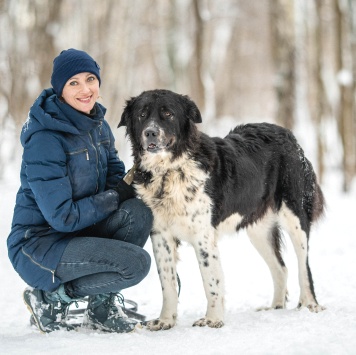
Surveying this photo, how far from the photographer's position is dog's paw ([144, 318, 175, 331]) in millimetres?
3733

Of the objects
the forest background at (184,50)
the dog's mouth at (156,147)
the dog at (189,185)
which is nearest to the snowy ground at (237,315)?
the dog at (189,185)

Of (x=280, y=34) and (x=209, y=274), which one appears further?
(x=280, y=34)

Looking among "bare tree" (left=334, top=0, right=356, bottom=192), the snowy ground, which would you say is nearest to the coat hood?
the snowy ground

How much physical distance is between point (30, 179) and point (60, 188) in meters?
0.19

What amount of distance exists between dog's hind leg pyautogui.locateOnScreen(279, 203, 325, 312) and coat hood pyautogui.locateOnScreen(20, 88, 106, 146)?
178cm

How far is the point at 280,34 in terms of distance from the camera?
9469mm

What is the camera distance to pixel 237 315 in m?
4.08

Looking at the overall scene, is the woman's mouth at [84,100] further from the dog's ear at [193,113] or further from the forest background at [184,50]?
the forest background at [184,50]

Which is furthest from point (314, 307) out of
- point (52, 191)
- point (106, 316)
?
point (52, 191)

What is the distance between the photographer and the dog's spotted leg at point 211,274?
3.81m

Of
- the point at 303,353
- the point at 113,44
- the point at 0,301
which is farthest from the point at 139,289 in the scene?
the point at 113,44

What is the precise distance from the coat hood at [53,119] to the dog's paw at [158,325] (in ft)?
4.38

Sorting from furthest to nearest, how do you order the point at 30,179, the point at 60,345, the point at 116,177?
the point at 116,177
the point at 30,179
the point at 60,345

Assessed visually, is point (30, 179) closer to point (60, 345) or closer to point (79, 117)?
A: point (79, 117)
